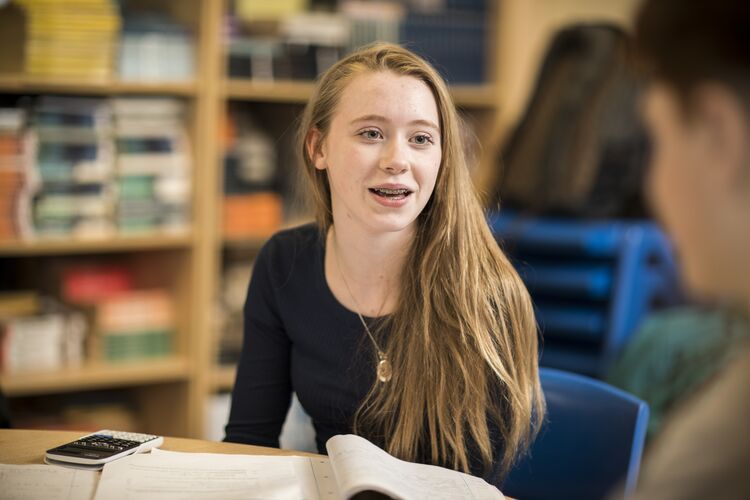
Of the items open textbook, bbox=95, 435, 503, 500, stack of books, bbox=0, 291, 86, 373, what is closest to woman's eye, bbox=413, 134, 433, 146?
open textbook, bbox=95, 435, 503, 500

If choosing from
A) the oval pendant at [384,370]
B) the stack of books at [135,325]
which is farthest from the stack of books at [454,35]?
the oval pendant at [384,370]

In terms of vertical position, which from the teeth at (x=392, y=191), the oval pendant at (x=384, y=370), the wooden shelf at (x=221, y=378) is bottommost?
the wooden shelf at (x=221, y=378)

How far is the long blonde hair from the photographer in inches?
55.4

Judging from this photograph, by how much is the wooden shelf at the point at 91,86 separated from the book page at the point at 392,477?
1.76m

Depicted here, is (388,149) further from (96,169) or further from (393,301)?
(96,169)

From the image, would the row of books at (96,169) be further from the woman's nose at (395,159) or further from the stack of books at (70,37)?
the woman's nose at (395,159)

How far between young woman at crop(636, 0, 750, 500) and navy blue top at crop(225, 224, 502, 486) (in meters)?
0.79

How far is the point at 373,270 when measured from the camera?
1574 mm

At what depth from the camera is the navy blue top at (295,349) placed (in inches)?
60.4

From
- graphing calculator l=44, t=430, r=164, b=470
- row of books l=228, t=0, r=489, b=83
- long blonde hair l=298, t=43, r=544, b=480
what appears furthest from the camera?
row of books l=228, t=0, r=489, b=83

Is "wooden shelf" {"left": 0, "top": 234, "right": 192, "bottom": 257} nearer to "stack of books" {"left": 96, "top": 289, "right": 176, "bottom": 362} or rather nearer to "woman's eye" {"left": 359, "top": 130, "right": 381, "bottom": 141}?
"stack of books" {"left": 96, "top": 289, "right": 176, "bottom": 362}

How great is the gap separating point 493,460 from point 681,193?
738 mm

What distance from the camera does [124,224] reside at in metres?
2.78

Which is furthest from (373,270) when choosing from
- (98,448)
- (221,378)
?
(221,378)
